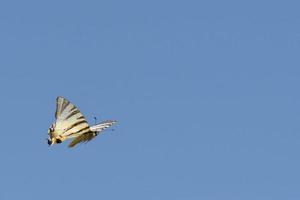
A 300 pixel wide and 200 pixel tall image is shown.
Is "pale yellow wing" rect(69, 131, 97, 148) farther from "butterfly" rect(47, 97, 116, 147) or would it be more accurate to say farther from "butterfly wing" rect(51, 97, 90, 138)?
"butterfly wing" rect(51, 97, 90, 138)

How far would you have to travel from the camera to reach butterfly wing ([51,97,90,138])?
16844mm

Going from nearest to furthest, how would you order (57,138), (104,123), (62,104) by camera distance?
(57,138), (62,104), (104,123)

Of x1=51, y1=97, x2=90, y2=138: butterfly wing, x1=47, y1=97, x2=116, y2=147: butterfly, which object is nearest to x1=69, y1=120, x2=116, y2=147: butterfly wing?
x1=47, y1=97, x2=116, y2=147: butterfly

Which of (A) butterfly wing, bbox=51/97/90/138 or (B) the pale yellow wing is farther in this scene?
(A) butterfly wing, bbox=51/97/90/138

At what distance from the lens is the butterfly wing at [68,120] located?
1684 centimetres

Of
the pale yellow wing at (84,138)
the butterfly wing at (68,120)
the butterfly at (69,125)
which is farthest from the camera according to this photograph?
the butterfly wing at (68,120)

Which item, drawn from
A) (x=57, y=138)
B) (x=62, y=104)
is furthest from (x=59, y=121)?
(x=57, y=138)

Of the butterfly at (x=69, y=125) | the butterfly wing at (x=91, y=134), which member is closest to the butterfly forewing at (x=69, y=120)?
the butterfly at (x=69, y=125)

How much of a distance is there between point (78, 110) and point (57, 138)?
7.20 ft

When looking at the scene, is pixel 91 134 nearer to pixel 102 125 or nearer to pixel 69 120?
pixel 69 120

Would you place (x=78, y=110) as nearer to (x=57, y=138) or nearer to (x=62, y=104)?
(x=62, y=104)

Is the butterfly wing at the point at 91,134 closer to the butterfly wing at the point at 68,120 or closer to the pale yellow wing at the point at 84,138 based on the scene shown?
the pale yellow wing at the point at 84,138

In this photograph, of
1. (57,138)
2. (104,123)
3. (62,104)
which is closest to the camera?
(57,138)

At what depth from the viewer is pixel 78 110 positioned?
1769cm
